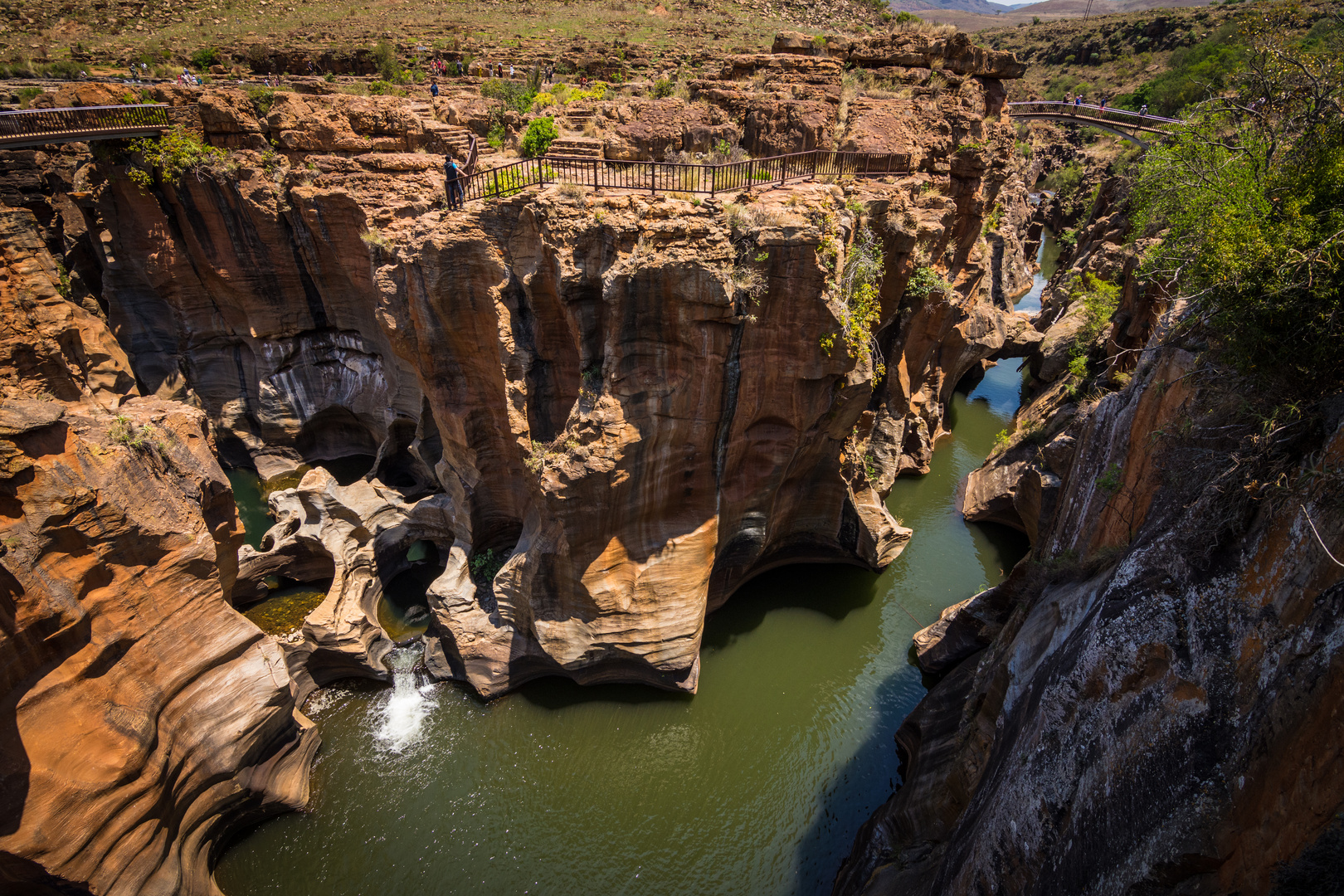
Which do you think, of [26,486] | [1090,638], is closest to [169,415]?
[26,486]

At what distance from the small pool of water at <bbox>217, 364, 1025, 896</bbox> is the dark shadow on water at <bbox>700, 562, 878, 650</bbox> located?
70 mm

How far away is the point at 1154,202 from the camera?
11688 millimetres

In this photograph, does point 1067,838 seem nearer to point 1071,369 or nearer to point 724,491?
point 724,491

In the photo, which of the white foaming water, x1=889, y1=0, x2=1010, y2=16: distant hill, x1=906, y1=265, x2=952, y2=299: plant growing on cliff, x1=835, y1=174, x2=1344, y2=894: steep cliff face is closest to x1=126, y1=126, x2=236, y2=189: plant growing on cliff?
the white foaming water

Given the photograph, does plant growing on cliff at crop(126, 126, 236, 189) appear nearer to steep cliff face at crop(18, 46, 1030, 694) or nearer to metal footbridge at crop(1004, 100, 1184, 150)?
A: steep cliff face at crop(18, 46, 1030, 694)

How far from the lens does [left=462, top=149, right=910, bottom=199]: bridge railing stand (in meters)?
10.8

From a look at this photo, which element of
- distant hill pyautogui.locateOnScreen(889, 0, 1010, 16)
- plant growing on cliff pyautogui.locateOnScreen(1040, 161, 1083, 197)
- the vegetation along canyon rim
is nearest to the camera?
the vegetation along canyon rim

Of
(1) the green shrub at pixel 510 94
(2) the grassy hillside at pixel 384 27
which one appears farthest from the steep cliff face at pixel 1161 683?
(2) the grassy hillside at pixel 384 27

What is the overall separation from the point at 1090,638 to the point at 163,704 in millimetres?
11888

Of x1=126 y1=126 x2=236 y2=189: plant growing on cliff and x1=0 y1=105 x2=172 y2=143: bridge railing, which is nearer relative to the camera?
x1=0 y1=105 x2=172 y2=143: bridge railing

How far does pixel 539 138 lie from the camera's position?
1252cm

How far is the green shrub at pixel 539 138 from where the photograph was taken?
1254 centimetres

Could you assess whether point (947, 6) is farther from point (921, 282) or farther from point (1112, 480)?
point (1112, 480)

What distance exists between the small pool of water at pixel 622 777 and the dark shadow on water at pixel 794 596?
0.07 metres
